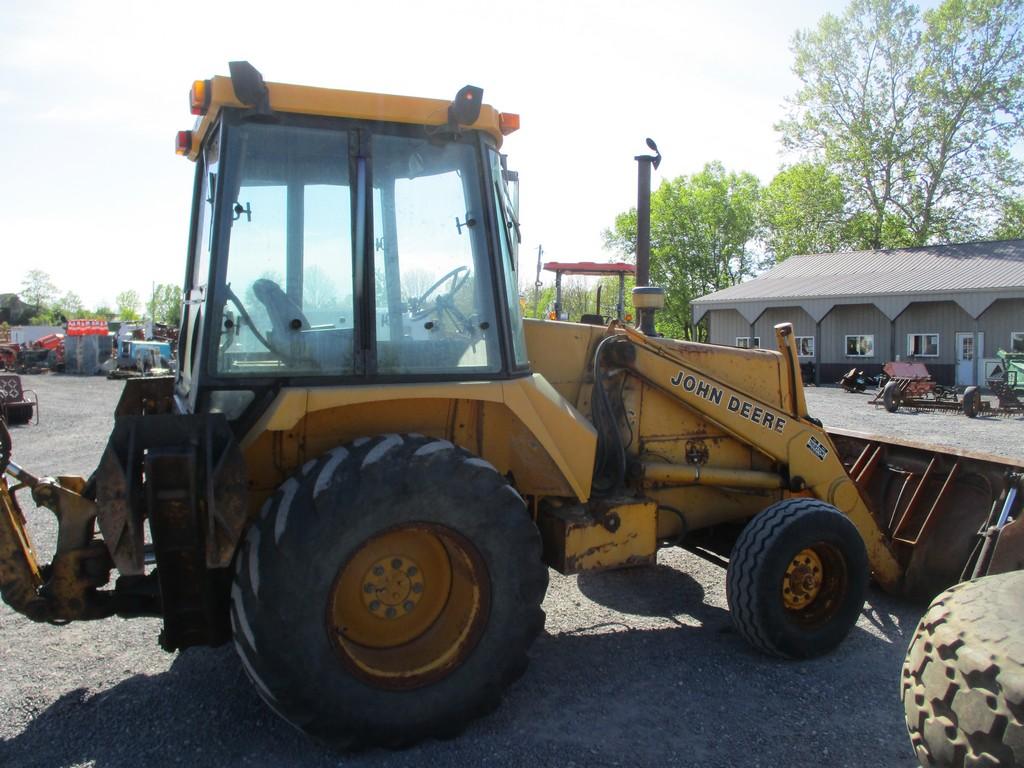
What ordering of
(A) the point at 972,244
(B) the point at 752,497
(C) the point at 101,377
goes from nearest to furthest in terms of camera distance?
(B) the point at 752,497 < (A) the point at 972,244 < (C) the point at 101,377

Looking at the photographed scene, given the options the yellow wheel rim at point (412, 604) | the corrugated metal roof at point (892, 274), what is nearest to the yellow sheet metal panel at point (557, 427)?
the yellow wheel rim at point (412, 604)

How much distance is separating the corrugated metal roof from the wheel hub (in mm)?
26858

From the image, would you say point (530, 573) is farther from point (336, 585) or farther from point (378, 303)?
point (378, 303)

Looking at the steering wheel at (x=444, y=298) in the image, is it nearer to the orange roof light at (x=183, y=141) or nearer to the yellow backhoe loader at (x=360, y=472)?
the yellow backhoe loader at (x=360, y=472)

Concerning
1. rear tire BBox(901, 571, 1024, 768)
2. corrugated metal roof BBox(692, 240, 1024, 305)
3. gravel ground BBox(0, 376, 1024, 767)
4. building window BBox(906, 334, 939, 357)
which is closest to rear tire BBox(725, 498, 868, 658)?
gravel ground BBox(0, 376, 1024, 767)

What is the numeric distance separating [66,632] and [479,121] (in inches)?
141

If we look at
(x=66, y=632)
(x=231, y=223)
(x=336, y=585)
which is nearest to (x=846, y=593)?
(x=336, y=585)

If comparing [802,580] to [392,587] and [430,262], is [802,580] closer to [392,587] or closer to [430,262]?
[392,587]

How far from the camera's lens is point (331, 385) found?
3400 mm

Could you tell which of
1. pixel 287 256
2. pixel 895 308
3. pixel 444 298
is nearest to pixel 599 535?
pixel 444 298

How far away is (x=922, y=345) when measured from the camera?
92.5 feet

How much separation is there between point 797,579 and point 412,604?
2193 millimetres

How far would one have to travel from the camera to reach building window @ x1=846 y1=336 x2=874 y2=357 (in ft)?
97.3

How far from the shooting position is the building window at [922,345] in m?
27.8
